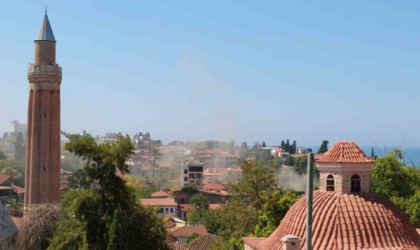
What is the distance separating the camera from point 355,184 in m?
17.7

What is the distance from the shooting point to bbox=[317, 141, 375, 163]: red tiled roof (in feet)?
58.7

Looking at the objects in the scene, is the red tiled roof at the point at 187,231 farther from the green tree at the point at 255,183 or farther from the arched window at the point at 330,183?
the arched window at the point at 330,183

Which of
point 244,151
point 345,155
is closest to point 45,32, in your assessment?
point 345,155

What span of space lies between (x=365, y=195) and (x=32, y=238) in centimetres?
1338

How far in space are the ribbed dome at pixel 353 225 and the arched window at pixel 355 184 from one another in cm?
29

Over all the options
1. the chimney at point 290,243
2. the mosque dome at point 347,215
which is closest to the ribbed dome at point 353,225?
the mosque dome at point 347,215

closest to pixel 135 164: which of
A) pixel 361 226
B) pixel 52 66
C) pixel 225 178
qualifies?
pixel 225 178

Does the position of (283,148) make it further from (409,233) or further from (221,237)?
(409,233)

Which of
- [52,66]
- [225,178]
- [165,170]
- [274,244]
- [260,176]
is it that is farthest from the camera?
[165,170]

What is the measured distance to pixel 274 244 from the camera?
1727 centimetres

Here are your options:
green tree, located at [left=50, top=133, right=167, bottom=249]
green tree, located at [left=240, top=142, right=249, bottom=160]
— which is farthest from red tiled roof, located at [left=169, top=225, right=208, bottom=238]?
green tree, located at [left=240, top=142, right=249, bottom=160]

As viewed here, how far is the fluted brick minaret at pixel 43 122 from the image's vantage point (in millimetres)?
36750

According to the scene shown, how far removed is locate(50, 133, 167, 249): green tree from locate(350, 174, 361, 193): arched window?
7197mm

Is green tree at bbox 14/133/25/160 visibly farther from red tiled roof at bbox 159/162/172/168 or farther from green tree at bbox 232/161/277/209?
green tree at bbox 232/161/277/209
